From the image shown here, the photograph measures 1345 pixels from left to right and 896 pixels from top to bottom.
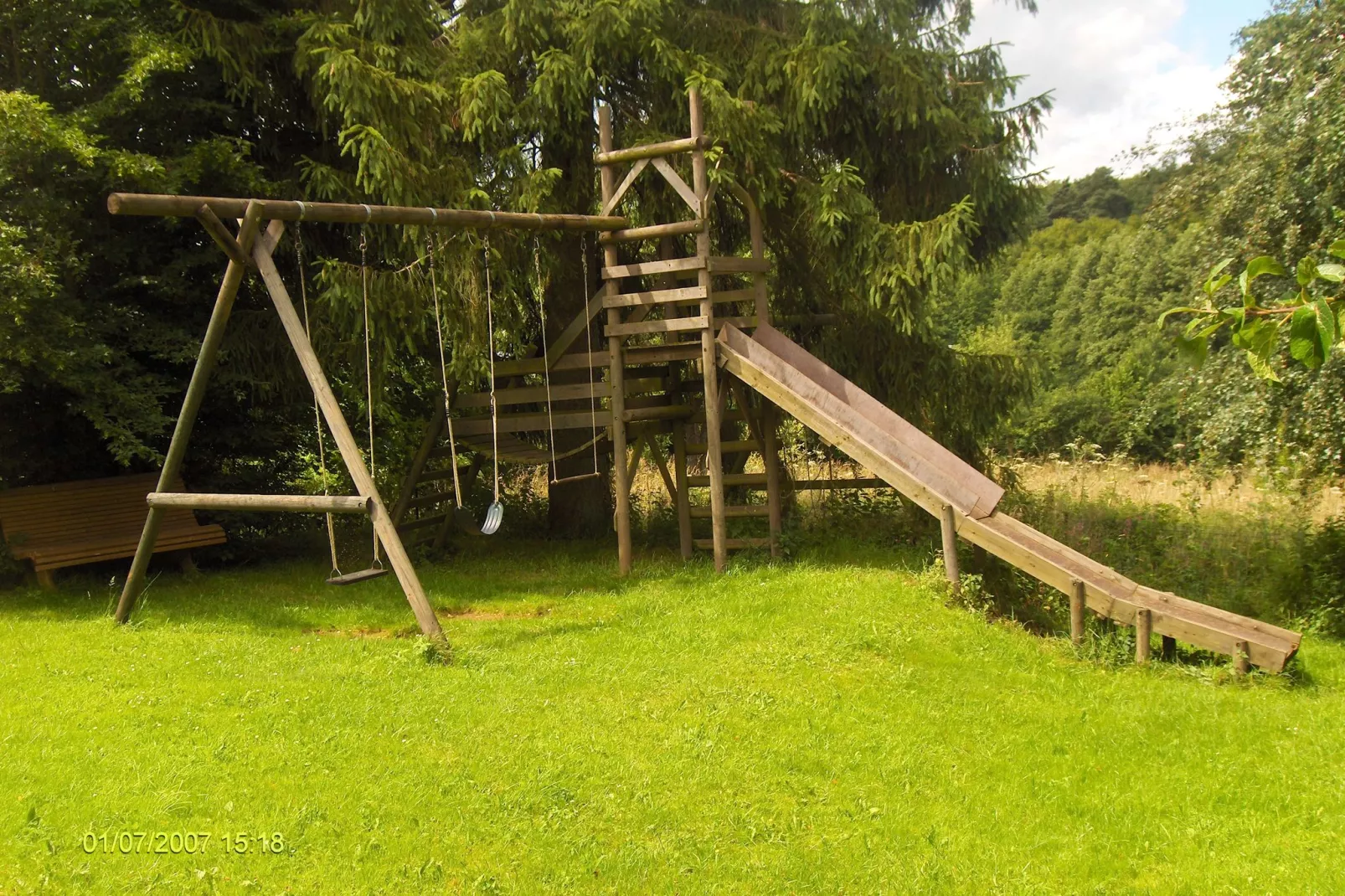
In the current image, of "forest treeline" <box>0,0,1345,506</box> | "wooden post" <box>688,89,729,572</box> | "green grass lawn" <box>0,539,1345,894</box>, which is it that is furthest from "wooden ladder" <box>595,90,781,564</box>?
"green grass lawn" <box>0,539,1345,894</box>

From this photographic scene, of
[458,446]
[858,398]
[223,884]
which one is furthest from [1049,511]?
[223,884]

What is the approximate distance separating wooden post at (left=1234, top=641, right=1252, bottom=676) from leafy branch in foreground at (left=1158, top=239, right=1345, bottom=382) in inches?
212

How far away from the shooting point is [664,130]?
36.7 feet

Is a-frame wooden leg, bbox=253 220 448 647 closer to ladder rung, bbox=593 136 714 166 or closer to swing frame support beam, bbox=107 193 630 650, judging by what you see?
swing frame support beam, bbox=107 193 630 650

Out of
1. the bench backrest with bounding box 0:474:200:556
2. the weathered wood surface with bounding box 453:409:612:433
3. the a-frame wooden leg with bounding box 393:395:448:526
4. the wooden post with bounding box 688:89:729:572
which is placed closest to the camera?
the wooden post with bounding box 688:89:729:572

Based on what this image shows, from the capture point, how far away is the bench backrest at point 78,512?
393 inches

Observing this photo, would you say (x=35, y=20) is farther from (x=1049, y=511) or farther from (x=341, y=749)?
(x=1049, y=511)

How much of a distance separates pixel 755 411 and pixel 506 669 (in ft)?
15.7

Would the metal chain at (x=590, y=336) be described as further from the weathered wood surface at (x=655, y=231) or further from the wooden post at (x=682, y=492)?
the wooden post at (x=682, y=492)

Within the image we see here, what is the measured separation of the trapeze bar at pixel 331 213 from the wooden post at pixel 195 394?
0.16 metres

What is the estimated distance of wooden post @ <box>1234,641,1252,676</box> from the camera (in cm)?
682

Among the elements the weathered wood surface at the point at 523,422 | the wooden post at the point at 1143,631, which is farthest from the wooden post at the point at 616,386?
the wooden post at the point at 1143,631

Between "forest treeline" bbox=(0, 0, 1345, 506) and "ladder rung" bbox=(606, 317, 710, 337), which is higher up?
"forest treeline" bbox=(0, 0, 1345, 506)

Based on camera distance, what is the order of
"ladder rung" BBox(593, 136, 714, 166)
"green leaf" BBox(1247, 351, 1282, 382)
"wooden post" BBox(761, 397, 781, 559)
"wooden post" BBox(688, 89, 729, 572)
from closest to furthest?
"green leaf" BBox(1247, 351, 1282, 382) → "ladder rung" BBox(593, 136, 714, 166) → "wooden post" BBox(688, 89, 729, 572) → "wooden post" BBox(761, 397, 781, 559)
